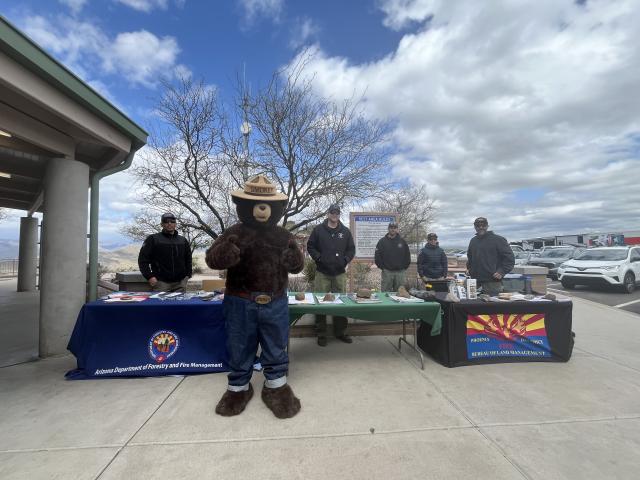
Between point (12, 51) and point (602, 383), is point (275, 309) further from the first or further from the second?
point (602, 383)

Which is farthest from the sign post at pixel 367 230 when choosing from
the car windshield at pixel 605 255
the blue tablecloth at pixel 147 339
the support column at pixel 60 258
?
the car windshield at pixel 605 255

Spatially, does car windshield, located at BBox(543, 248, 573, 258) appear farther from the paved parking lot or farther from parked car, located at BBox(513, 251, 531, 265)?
the paved parking lot

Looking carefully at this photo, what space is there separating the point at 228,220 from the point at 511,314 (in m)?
7.74

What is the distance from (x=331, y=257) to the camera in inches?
176

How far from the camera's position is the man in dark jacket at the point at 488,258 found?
473 centimetres

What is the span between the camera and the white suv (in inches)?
415

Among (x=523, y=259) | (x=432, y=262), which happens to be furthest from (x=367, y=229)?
(x=523, y=259)

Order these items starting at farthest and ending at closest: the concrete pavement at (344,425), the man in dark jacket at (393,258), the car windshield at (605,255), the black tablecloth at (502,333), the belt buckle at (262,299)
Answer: the car windshield at (605,255)
the man in dark jacket at (393,258)
the black tablecloth at (502,333)
the belt buckle at (262,299)
the concrete pavement at (344,425)

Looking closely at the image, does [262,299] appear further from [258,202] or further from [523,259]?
[523,259]

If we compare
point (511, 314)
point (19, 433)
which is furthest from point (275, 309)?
point (511, 314)

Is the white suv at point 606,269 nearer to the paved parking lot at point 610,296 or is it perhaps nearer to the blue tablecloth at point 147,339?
the paved parking lot at point 610,296

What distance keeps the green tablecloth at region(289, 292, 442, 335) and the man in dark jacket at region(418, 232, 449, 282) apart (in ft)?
8.13

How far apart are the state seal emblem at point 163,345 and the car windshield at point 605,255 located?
1404 cm

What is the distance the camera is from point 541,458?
6.81 ft
